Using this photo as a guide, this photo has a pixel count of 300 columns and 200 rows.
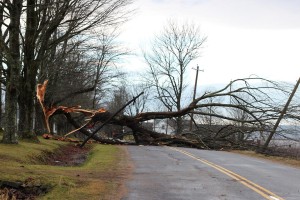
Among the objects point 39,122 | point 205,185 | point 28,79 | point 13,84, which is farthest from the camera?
point 39,122

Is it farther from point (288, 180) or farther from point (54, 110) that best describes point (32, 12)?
point (288, 180)

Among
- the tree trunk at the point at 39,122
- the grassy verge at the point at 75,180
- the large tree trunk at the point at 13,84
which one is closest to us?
the grassy verge at the point at 75,180

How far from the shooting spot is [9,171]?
34.1 ft

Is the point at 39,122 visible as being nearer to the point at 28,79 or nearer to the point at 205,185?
the point at 28,79

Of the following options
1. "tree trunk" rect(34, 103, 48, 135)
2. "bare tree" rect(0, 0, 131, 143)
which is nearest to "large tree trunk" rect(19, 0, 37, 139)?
"bare tree" rect(0, 0, 131, 143)

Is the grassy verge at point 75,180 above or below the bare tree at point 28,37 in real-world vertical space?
below

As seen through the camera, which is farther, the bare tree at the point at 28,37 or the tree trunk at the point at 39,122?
the tree trunk at the point at 39,122

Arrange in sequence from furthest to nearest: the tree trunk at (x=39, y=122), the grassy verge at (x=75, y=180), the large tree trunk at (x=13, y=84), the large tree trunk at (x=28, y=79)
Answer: the tree trunk at (x=39, y=122) < the large tree trunk at (x=28, y=79) < the large tree trunk at (x=13, y=84) < the grassy verge at (x=75, y=180)

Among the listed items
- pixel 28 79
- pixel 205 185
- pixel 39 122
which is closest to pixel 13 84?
pixel 28 79

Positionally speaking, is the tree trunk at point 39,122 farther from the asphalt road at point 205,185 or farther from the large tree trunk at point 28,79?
the asphalt road at point 205,185

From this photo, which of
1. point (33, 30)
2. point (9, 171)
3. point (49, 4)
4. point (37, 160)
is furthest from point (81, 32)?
point (9, 171)

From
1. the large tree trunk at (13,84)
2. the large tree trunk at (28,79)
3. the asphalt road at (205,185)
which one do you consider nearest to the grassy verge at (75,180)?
the asphalt road at (205,185)

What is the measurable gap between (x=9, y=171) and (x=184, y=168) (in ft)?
19.4

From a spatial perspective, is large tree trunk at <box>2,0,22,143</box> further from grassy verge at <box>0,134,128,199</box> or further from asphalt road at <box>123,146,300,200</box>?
asphalt road at <box>123,146,300,200</box>
